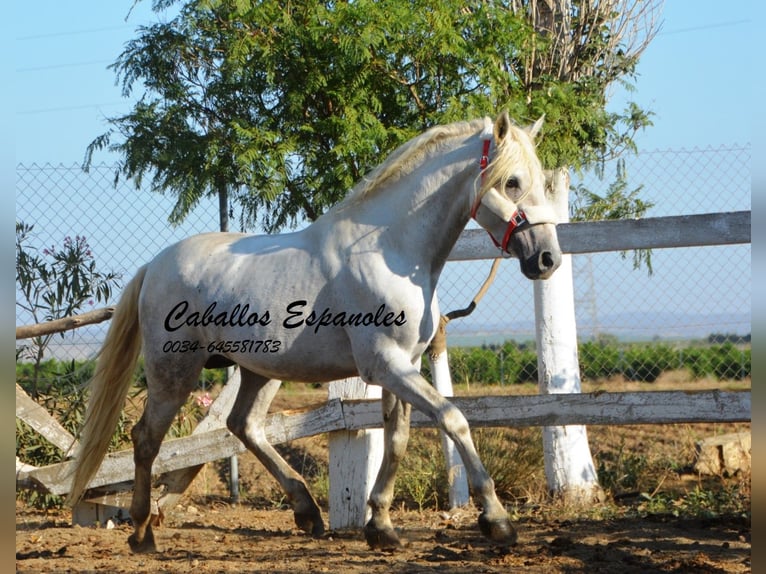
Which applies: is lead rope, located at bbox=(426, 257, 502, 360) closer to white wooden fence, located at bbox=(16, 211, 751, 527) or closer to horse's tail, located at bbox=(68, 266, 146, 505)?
white wooden fence, located at bbox=(16, 211, 751, 527)

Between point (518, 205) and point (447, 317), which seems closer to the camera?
point (518, 205)

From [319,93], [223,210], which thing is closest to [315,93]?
[319,93]

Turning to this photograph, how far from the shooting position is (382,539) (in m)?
4.07

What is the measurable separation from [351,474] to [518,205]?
198 centimetres

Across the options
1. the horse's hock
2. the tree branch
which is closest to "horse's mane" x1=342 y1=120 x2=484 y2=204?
the tree branch

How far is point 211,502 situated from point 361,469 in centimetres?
201

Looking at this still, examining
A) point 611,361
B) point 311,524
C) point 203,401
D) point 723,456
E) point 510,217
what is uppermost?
point 510,217

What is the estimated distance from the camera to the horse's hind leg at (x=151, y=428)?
4.35 metres

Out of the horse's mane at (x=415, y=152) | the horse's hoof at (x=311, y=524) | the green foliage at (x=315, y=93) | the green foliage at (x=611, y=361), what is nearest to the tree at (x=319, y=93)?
the green foliage at (x=315, y=93)

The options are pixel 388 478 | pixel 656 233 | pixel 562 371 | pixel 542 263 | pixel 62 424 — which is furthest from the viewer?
pixel 62 424

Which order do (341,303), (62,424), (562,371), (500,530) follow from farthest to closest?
1. (62,424)
2. (562,371)
3. (341,303)
4. (500,530)

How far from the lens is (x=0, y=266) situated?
2037 millimetres

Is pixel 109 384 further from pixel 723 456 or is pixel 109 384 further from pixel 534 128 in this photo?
pixel 723 456

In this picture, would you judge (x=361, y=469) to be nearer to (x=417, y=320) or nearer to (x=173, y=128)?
(x=417, y=320)
